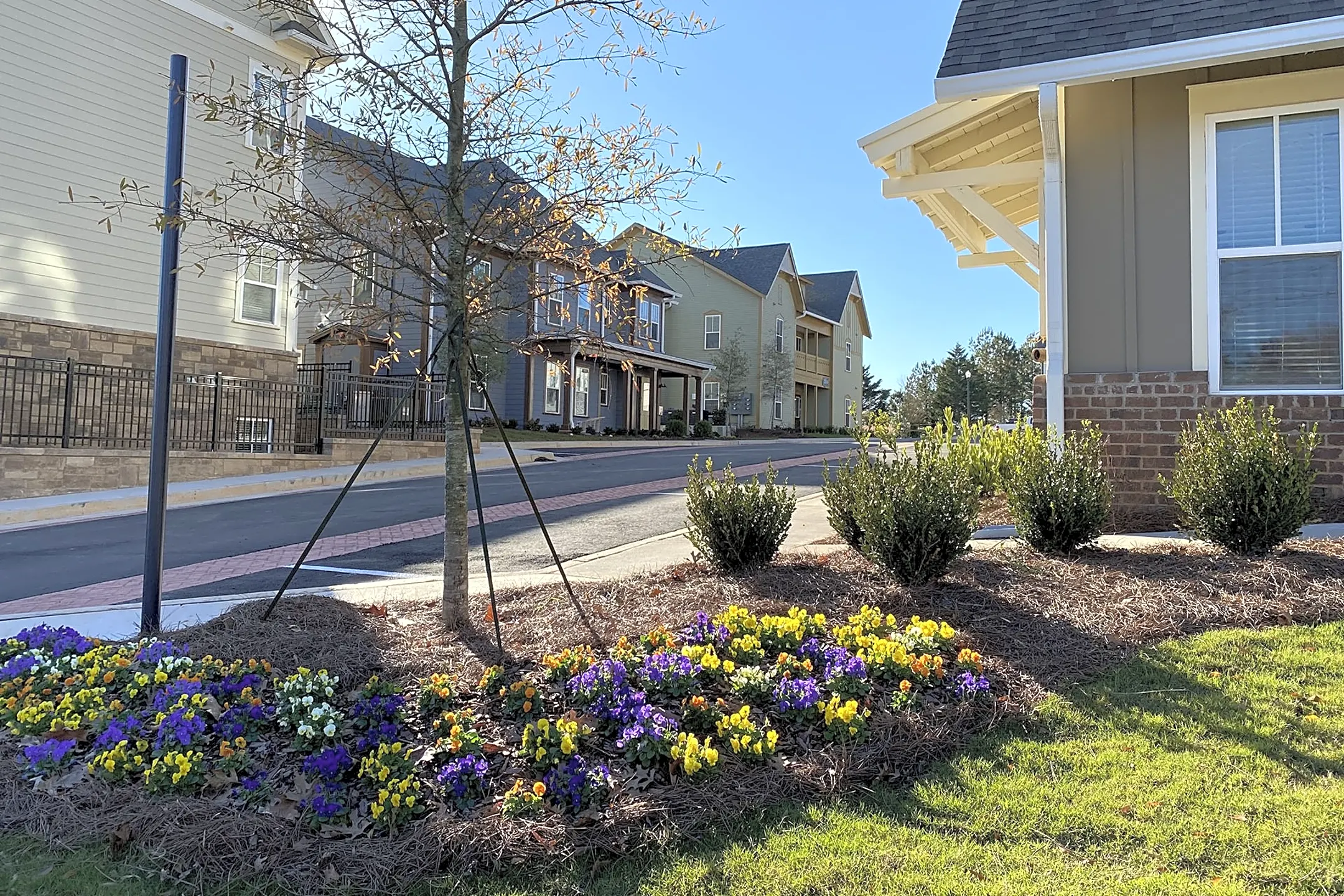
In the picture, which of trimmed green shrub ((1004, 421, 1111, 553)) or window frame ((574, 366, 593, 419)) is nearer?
trimmed green shrub ((1004, 421, 1111, 553))

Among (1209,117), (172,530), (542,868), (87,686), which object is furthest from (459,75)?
(172,530)

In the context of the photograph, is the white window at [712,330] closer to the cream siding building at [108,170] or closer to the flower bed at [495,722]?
the cream siding building at [108,170]

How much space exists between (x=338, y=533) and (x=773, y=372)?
32.3 m

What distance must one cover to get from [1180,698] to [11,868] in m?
4.49

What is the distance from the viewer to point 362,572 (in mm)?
7555

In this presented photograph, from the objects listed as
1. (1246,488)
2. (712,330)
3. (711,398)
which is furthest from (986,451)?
(712,330)

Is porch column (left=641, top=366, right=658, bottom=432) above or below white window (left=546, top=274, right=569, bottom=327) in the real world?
above

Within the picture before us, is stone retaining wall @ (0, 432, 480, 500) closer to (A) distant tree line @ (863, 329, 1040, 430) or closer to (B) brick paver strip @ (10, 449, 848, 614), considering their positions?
(B) brick paver strip @ (10, 449, 848, 614)

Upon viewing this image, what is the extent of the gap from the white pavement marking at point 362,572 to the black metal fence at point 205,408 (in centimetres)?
376

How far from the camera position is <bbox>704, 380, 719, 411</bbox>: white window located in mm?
40125

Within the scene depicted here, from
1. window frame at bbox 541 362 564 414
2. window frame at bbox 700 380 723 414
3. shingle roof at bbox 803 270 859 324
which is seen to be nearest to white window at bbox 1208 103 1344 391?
window frame at bbox 541 362 564 414

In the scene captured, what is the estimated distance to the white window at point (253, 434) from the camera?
52.0ft

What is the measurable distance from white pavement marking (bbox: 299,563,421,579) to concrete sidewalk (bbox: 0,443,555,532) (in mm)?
5655

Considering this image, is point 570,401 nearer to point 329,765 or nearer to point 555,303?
point 555,303
